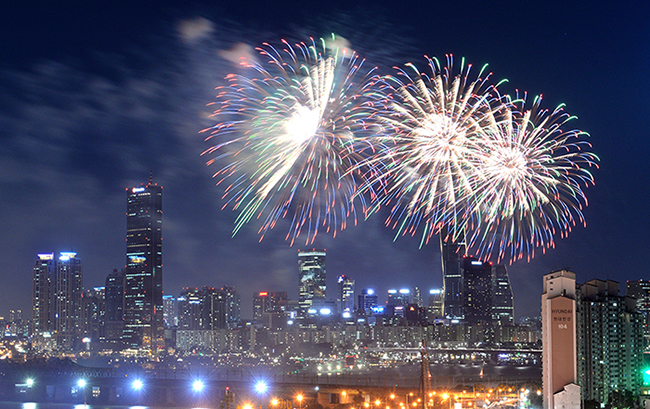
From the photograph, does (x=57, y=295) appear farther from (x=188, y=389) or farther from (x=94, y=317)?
(x=188, y=389)

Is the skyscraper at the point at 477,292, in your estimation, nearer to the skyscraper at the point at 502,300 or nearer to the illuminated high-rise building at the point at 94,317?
the skyscraper at the point at 502,300

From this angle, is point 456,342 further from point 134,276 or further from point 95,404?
point 95,404

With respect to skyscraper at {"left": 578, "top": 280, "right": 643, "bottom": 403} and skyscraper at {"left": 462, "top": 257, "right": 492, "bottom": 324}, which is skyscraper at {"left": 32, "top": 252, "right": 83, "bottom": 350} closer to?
skyscraper at {"left": 462, "top": 257, "right": 492, "bottom": 324}

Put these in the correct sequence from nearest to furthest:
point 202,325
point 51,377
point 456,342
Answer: point 51,377, point 456,342, point 202,325

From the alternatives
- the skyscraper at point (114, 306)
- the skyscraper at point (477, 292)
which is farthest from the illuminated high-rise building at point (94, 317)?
the skyscraper at point (477, 292)

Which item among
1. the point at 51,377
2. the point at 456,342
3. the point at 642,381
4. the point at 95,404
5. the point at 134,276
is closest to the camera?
the point at 642,381

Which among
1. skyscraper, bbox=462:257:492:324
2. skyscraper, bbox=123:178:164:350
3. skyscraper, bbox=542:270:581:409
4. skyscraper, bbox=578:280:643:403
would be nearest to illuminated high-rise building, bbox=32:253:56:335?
skyscraper, bbox=123:178:164:350

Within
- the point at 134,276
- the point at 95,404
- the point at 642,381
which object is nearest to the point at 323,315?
the point at 134,276

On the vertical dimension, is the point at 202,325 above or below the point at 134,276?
below
